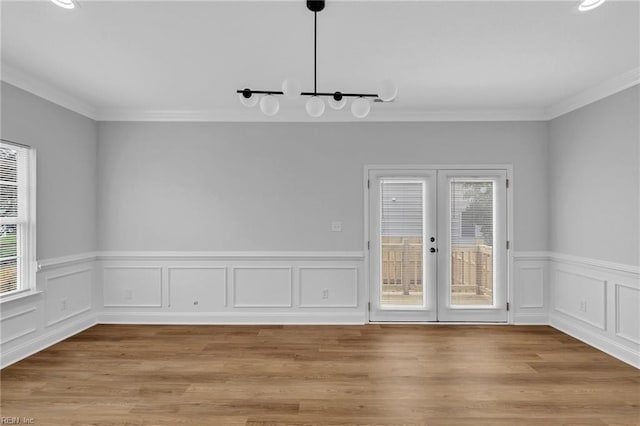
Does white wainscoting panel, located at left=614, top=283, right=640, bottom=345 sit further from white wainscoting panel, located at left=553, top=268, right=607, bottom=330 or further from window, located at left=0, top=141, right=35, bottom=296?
window, located at left=0, top=141, right=35, bottom=296

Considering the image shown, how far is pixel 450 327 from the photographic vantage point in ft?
15.3

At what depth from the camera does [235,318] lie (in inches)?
189

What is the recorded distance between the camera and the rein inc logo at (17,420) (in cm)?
253

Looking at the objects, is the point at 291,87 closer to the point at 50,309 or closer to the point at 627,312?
the point at 50,309

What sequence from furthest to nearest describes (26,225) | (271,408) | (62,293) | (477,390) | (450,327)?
(450,327) → (62,293) → (26,225) → (477,390) → (271,408)

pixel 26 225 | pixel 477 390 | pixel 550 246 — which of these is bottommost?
pixel 477 390

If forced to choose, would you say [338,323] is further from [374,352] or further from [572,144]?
[572,144]

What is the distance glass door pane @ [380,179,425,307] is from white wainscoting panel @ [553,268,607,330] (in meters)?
1.62

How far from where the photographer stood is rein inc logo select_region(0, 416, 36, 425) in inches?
99.6

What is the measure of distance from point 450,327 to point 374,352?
53.3 inches

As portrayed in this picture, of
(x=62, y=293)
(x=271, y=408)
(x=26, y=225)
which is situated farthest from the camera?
(x=62, y=293)

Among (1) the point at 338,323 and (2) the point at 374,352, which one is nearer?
(2) the point at 374,352

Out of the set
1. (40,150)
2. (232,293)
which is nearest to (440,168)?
(232,293)

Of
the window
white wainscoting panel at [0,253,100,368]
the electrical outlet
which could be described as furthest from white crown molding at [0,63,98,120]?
the electrical outlet
